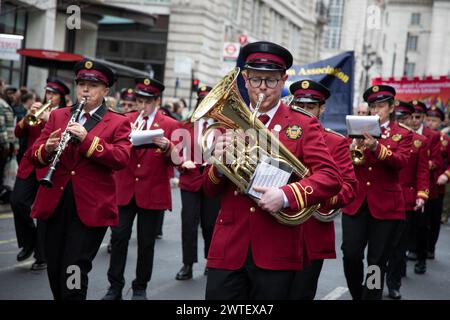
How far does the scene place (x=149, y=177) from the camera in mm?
8547

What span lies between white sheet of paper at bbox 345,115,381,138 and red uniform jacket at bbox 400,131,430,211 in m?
2.50

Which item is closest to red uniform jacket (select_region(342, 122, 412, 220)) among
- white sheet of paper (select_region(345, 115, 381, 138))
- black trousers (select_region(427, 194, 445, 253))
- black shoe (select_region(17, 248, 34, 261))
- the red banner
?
white sheet of paper (select_region(345, 115, 381, 138))

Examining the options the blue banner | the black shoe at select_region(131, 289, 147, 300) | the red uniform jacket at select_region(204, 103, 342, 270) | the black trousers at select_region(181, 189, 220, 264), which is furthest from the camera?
the blue banner

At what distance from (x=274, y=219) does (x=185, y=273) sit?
457cm

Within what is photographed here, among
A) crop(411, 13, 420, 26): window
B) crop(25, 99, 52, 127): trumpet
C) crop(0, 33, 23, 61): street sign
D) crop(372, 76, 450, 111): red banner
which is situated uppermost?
crop(411, 13, 420, 26): window

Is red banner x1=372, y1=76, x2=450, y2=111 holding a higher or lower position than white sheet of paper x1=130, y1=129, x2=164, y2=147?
higher

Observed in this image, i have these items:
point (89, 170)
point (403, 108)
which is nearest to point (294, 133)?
point (89, 170)

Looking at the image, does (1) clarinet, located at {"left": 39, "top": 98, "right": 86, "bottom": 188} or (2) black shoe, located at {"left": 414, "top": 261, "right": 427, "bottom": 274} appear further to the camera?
(2) black shoe, located at {"left": 414, "top": 261, "right": 427, "bottom": 274}

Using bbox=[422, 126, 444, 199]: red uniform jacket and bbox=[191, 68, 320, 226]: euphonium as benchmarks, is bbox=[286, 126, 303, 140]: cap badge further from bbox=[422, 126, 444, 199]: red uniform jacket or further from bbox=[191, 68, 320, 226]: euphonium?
bbox=[422, 126, 444, 199]: red uniform jacket

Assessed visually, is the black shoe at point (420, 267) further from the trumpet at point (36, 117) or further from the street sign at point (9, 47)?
the street sign at point (9, 47)

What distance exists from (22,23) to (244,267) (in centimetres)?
1831

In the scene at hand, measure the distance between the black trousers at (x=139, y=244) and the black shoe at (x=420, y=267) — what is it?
14.9 ft

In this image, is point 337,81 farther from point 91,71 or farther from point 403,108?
point 91,71

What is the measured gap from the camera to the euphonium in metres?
4.82
